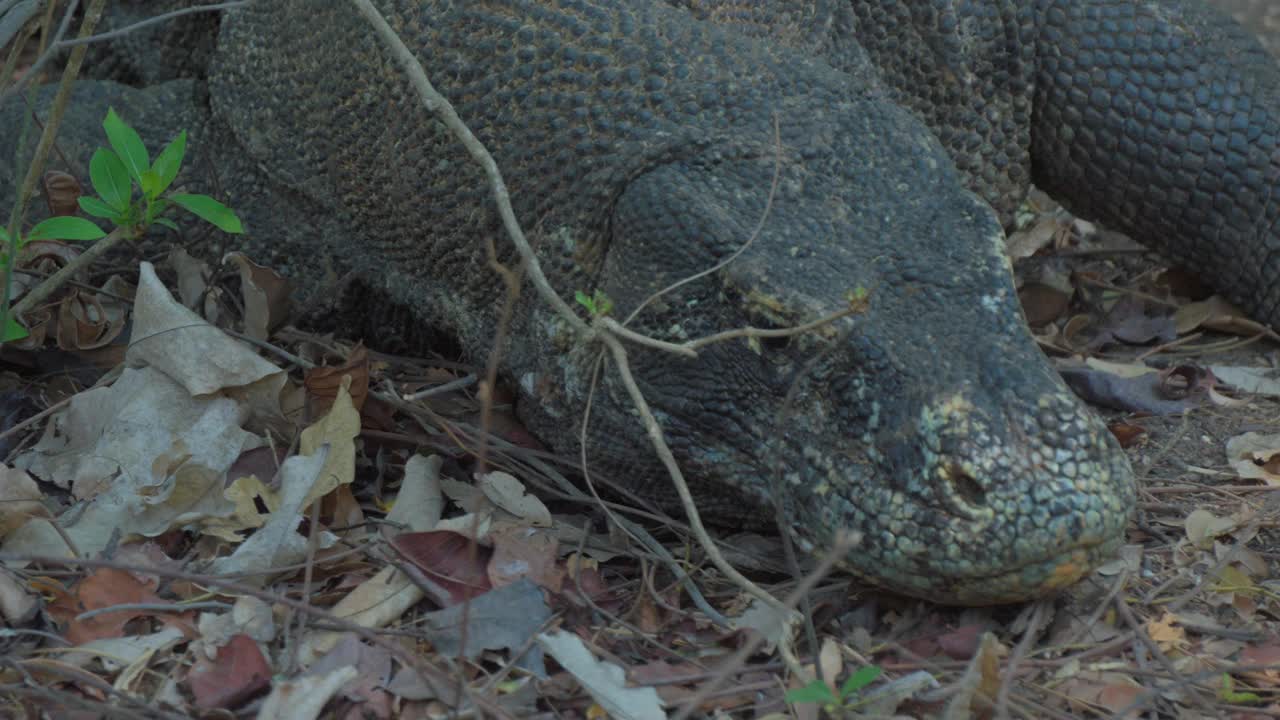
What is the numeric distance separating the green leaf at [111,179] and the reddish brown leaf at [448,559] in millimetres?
1086

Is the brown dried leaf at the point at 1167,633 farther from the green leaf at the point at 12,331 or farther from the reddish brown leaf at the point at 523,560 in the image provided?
the green leaf at the point at 12,331

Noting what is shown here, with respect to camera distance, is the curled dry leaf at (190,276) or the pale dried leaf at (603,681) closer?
the pale dried leaf at (603,681)

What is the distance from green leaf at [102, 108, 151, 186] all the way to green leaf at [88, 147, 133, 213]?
0.07 feet

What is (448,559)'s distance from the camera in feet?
9.25

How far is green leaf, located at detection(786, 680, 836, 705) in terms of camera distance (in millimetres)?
2215

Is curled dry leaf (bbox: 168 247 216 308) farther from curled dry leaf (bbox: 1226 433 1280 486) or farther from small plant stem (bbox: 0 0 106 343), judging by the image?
curled dry leaf (bbox: 1226 433 1280 486)

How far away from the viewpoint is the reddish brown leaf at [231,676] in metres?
2.43

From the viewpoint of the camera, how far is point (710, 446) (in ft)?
9.34

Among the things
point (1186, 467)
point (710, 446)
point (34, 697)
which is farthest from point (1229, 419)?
point (34, 697)

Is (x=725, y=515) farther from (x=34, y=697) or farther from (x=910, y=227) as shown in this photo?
(x=34, y=697)

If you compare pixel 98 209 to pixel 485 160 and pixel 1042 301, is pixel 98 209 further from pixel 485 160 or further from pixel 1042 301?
pixel 1042 301

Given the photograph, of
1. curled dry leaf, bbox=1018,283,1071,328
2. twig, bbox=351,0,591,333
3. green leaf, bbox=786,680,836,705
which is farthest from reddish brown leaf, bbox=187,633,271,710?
curled dry leaf, bbox=1018,283,1071,328

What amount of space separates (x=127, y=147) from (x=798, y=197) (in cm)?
156

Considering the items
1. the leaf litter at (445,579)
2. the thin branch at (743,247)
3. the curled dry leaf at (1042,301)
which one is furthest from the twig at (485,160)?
the curled dry leaf at (1042,301)
